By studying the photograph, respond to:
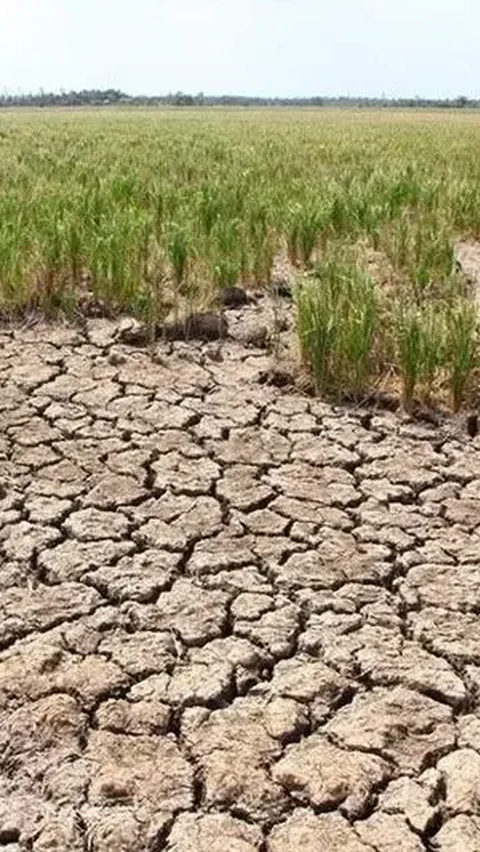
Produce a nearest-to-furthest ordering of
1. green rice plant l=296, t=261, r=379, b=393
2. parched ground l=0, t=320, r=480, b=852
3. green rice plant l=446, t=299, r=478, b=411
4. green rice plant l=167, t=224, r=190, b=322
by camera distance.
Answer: parched ground l=0, t=320, r=480, b=852, green rice plant l=446, t=299, r=478, b=411, green rice plant l=296, t=261, r=379, b=393, green rice plant l=167, t=224, r=190, b=322

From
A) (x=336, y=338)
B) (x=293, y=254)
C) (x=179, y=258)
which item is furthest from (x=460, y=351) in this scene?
(x=293, y=254)

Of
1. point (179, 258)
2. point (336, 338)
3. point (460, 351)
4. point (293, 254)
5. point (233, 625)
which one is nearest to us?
point (233, 625)

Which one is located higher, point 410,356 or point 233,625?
point 410,356

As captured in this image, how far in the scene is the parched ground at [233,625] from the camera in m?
1.91

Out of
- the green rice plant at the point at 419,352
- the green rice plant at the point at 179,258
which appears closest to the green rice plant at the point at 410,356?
the green rice plant at the point at 419,352

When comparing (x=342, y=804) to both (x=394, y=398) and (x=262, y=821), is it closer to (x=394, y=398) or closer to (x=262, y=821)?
(x=262, y=821)

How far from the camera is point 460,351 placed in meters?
3.91

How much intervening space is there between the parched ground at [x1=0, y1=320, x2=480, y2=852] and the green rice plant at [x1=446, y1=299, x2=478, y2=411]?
0.25m

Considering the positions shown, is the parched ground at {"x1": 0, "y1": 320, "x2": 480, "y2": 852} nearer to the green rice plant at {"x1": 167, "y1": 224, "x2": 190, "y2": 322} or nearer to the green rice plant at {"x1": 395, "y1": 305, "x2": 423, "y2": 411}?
the green rice plant at {"x1": 395, "y1": 305, "x2": 423, "y2": 411}

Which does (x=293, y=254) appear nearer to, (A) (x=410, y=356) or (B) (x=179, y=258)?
(B) (x=179, y=258)

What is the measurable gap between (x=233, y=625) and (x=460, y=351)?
190 cm

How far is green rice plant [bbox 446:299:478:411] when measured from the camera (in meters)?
3.91

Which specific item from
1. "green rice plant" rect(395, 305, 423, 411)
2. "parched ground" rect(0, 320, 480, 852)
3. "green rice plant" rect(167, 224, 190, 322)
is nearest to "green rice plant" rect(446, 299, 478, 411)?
"green rice plant" rect(395, 305, 423, 411)

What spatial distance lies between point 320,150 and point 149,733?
47.8 feet
